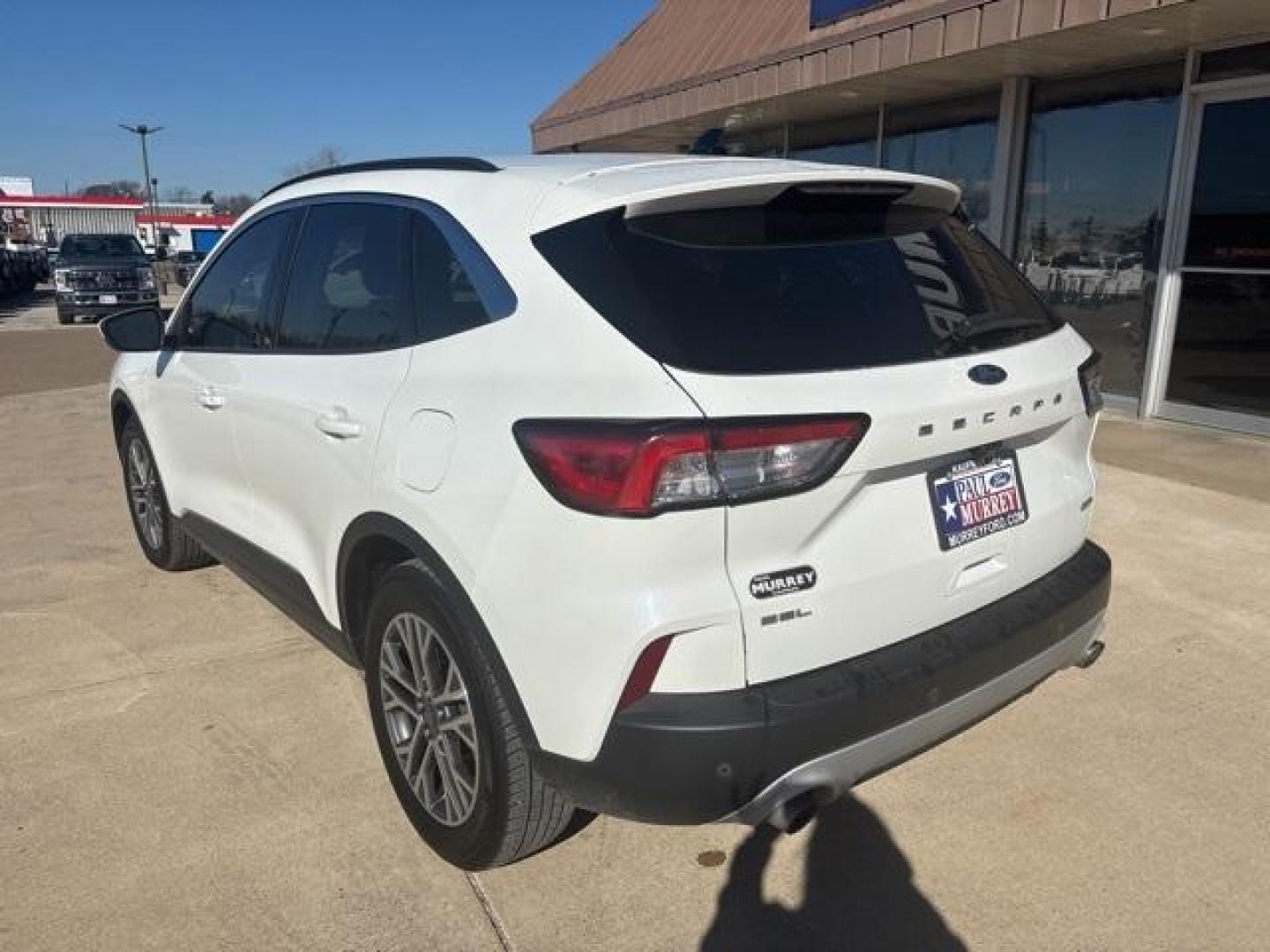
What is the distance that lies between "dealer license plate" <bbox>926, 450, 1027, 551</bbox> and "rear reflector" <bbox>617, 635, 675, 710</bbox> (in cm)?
73

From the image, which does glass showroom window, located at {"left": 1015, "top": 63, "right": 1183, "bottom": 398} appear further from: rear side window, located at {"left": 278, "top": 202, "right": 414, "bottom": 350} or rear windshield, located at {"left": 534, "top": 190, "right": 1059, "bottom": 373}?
rear side window, located at {"left": 278, "top": 202, "right": 414, "bottom": 350}

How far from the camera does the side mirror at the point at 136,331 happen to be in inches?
164

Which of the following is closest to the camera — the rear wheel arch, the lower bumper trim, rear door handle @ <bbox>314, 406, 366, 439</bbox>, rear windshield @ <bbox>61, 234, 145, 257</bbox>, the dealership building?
the lower bumper trim

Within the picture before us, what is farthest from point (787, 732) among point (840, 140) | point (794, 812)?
point (840, 140)

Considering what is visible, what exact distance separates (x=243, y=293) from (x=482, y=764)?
2161 mm

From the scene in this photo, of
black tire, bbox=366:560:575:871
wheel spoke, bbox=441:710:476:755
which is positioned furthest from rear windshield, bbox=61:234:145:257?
wheel spoke, bbox=441:710:476:755

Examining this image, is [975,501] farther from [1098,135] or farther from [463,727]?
[1098,135]

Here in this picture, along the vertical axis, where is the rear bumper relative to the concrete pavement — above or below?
above

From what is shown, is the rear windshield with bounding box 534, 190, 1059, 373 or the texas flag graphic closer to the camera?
the rear windshield with bounding box 534, 190, 1059, 373

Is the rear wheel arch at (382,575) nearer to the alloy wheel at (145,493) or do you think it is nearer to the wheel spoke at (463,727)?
the wheel spoke at (463,727)

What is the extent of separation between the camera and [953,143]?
1038cm

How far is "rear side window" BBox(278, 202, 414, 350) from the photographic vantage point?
2.70m

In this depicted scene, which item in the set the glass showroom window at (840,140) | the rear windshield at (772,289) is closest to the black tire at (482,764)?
the rear windshield at (772,289)

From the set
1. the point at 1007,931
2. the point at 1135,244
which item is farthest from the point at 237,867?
the point at 1135,244
